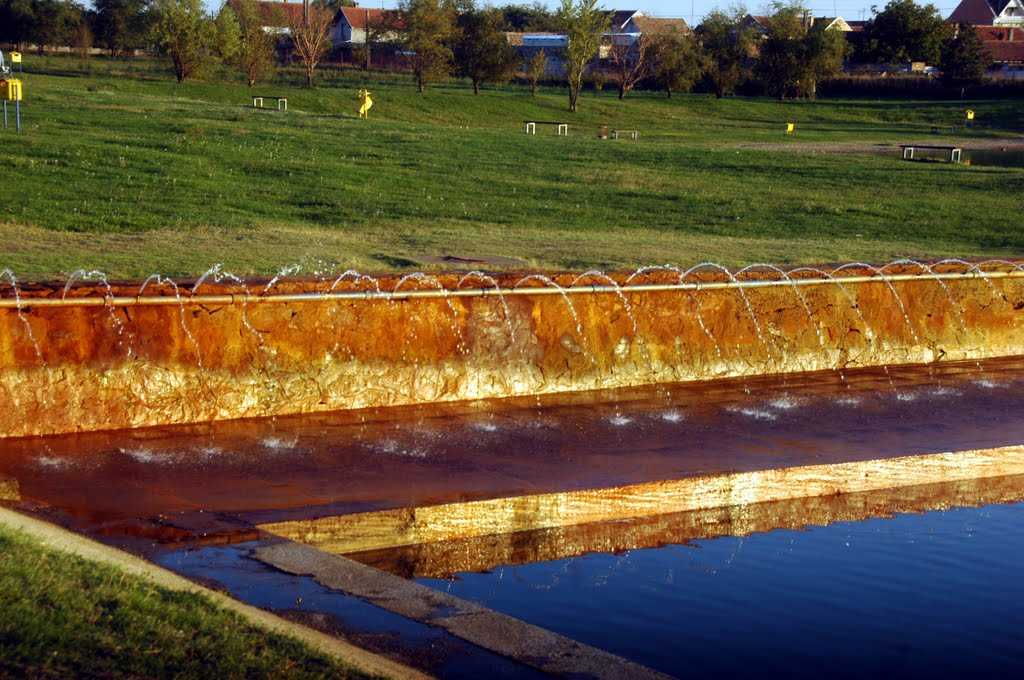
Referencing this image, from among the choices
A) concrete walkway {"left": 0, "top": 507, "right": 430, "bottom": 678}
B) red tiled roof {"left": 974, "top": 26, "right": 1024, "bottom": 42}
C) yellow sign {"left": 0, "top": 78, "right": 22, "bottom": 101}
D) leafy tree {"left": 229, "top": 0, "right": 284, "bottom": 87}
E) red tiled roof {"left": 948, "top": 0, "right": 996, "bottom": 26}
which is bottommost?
concrete walkway {"left": 0, "top": 507, "right": 430, "bottom": 678}

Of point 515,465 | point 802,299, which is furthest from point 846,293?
point 515,465

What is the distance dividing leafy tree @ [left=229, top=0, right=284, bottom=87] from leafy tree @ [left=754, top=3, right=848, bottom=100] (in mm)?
26627

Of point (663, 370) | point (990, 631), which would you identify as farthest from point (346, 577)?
point (663, 370)

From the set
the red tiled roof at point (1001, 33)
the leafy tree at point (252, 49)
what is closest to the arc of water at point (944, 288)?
the leafy tree at point (252, 49)

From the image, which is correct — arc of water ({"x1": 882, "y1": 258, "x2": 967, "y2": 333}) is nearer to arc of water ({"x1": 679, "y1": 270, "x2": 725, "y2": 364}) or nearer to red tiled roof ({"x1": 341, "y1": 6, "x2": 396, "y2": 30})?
arc of water ({"x1": 679, "y1": 270, "x2": 725, "y2": 364})

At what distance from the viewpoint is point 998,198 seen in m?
24.4

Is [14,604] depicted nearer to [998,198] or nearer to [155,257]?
[155,257]

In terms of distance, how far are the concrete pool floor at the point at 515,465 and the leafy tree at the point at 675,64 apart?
5538cm

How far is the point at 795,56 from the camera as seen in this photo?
2633 inches

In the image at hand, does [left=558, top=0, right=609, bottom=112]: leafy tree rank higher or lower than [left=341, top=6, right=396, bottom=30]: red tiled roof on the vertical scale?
lower

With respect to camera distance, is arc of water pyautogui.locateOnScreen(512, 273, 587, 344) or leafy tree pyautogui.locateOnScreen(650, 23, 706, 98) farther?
leafy tree pyautogui.locateOnScreen(650, 23, 706, 98)

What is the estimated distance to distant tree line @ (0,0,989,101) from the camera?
52.7 metres

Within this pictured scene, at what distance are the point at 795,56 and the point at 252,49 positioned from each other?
97.0 feet

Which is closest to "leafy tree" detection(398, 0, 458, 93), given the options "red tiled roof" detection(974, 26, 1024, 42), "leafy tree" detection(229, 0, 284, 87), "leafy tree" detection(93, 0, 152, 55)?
"leafy tree" detection(229, 0, 284, 87)
